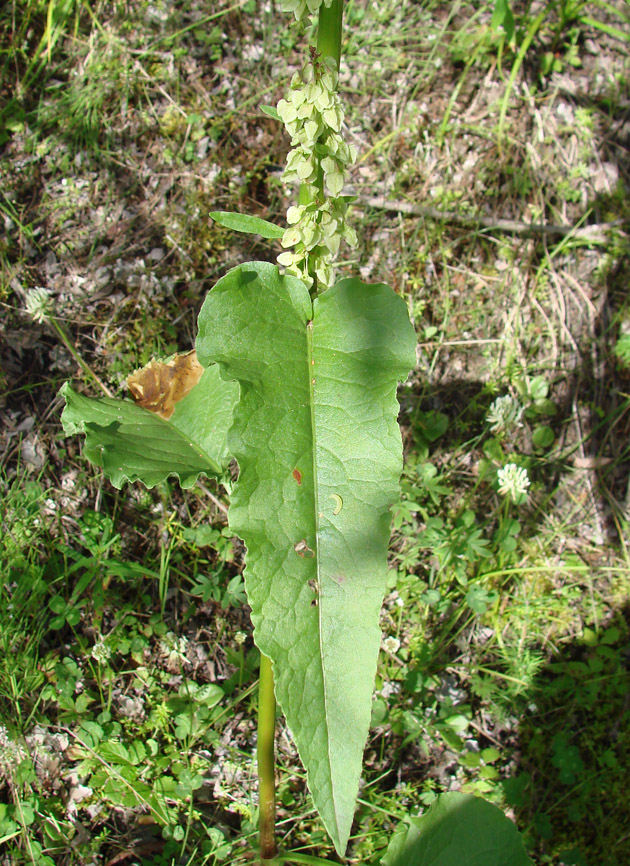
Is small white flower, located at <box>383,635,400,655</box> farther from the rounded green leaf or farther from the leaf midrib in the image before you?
the leaf midrib

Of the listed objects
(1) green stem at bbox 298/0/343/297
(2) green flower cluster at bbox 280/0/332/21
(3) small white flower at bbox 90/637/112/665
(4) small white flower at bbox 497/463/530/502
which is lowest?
(3) small white flower at bbox 90/637/112/665

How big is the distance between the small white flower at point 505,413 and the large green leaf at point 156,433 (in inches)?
57.7

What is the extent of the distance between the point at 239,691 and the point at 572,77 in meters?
3.93

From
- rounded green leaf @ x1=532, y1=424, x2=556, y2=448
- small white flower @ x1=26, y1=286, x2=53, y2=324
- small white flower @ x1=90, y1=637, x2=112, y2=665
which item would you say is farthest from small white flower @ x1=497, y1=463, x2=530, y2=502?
small white flower @ x1=26, y1=286, x2=53, y2=324

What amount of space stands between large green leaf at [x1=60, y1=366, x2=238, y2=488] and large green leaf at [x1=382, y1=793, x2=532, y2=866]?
1.29m

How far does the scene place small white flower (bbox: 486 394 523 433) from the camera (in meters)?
3.10

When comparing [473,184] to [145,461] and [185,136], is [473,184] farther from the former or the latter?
[145,461]

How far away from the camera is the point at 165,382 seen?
2.50m

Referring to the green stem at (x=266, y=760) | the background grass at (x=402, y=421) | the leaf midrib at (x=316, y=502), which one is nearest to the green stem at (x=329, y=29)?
the leaf midrib at (x=316, y=502)

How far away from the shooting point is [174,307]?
10.7 ft

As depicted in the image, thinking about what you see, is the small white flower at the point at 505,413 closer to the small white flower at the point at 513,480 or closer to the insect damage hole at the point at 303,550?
the small white flower at the point at 513,480

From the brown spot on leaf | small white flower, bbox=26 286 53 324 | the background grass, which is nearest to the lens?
the brown spot on leaf

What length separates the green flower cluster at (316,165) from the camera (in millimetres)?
1448

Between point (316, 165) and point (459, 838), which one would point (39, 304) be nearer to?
point (316, 165)
